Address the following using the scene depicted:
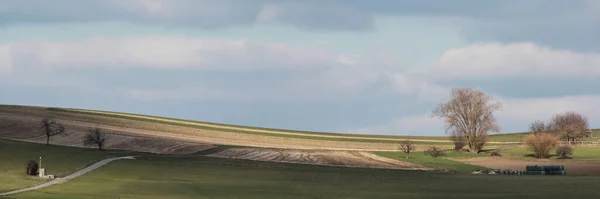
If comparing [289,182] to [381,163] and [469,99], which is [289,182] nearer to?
[381,163]

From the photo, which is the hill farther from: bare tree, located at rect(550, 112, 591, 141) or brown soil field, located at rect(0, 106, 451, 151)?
bare tree, located at rect(550, 112, 591, 141)

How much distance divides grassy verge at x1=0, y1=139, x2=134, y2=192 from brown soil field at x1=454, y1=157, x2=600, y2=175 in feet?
142

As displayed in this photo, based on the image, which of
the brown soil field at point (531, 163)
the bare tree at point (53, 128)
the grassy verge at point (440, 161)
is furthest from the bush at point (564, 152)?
the bare tree at point (53, 128)

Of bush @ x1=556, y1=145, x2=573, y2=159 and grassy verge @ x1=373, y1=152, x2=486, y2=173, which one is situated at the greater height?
bush @ x1=556, y1=145, x2=573, y2=159

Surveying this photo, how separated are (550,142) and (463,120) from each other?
18.5 meters

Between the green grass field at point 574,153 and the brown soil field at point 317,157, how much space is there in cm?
2514

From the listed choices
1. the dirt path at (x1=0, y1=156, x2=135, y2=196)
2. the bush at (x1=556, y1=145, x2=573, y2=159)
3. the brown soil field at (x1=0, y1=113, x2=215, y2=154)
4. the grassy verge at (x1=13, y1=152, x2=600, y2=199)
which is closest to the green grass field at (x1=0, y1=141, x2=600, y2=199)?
the grassy verge at (x1=13, y1=152, x2=600, y2=199)

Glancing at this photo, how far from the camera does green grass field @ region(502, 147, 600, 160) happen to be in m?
115

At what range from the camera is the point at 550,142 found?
116188 millimetres

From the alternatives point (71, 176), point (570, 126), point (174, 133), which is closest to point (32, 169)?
point (71, 176)

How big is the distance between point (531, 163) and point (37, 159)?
5842 cm

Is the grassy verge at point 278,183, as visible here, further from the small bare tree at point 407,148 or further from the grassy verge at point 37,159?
the small bare tree at point 407,148

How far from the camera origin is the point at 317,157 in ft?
329

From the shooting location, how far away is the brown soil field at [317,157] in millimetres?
93500
